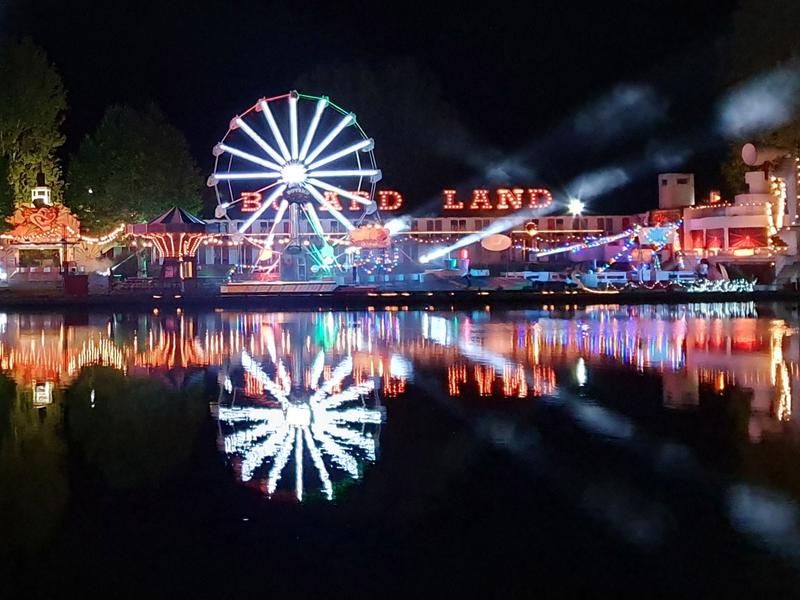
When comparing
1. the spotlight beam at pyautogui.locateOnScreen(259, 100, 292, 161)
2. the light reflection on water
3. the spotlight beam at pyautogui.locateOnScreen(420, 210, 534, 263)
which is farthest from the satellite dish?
the light reflection on water

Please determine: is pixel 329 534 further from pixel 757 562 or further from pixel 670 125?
pixel 670 125

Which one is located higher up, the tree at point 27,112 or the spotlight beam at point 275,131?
the tree at point 27,112

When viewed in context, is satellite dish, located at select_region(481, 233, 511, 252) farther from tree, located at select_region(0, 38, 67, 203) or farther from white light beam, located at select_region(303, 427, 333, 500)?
white light beam, located at select_region(303, 427, 333, 500)

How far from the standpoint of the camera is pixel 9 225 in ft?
153

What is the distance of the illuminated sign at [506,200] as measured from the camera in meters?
50.4

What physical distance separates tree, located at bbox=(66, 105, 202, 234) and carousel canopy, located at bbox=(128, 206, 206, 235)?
1535 centimetres

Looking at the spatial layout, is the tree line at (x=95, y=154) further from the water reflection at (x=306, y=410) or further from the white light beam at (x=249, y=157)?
the water reflection at (x=306, y=410)

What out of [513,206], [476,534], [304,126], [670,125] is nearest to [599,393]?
[476,534]

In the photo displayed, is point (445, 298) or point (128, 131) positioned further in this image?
point (128, 131)

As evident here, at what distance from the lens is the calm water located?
575cm

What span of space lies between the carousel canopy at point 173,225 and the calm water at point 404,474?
22.7 metres

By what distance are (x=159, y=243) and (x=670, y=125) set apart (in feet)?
95.6

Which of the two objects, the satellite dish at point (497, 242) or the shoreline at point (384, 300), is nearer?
the shoreline at point (384, 300)

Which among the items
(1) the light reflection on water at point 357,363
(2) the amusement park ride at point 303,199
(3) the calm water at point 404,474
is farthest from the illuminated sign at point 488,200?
(3) the calm water at point 404,474
